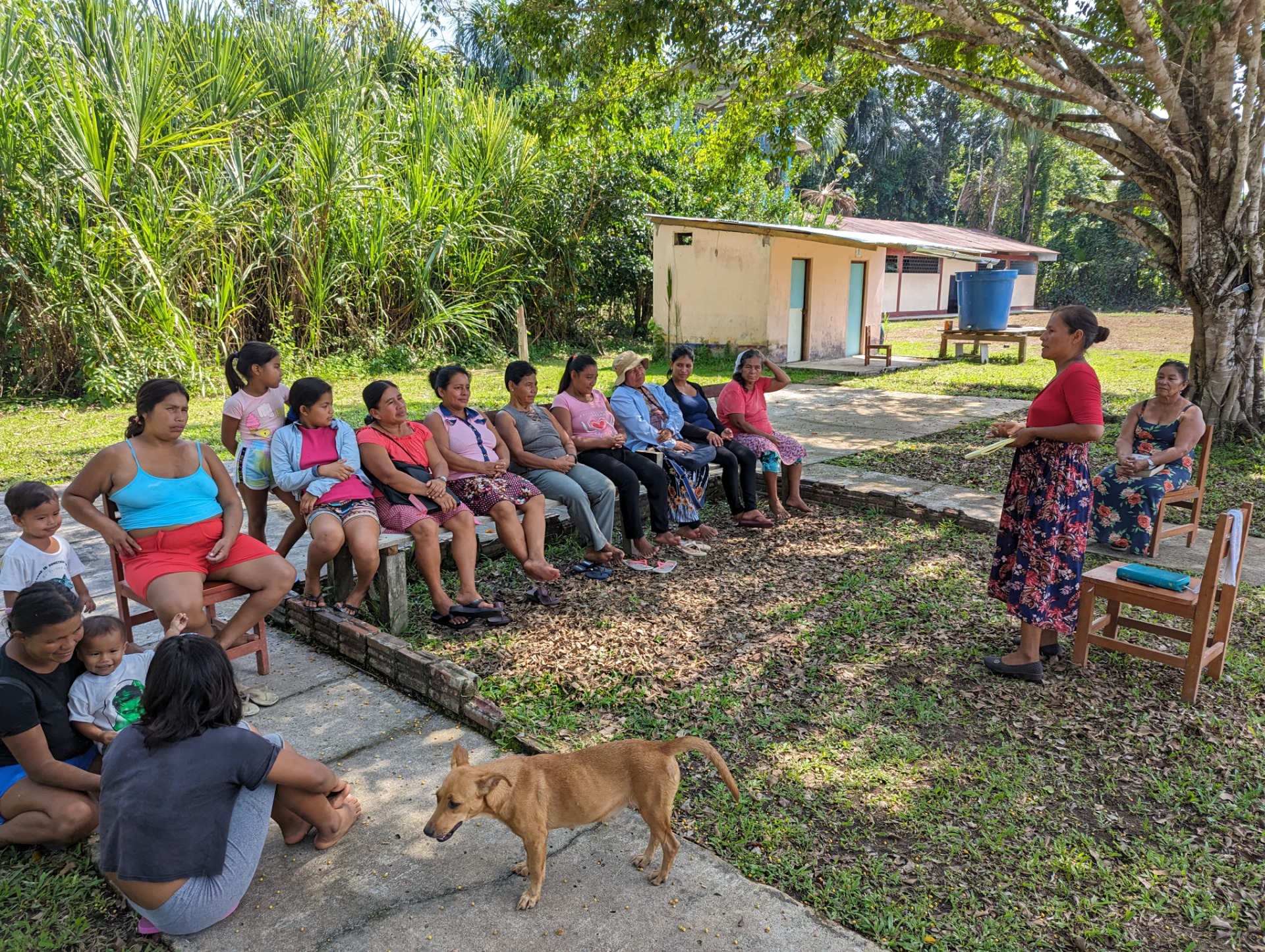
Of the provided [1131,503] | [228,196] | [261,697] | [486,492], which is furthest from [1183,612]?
[228,196]

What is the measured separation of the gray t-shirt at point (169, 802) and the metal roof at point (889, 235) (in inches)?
541

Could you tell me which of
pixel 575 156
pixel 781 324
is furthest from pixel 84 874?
pixel 575 156

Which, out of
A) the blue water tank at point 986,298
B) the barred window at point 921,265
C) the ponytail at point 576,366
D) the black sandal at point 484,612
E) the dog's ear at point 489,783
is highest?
the barred window at point 921,265

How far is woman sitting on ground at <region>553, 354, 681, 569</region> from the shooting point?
5719 millimetres

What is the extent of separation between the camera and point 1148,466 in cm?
586

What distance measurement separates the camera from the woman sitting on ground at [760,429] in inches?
264

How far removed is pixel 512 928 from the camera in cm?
251

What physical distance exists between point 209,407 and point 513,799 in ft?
33.2

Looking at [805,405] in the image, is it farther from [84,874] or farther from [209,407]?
[84,874]

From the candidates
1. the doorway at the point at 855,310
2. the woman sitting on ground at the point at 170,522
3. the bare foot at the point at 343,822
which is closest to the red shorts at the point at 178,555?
the woman sitting on ground at the point at 170,522

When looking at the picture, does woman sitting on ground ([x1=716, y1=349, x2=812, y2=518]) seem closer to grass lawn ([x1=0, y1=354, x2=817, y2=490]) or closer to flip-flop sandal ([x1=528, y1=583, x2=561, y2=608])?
flip-flop sandal ([x1=528, y1=583, x2=561, y2=608])

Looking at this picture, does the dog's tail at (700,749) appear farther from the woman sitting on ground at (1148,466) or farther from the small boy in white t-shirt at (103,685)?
the woman sitting on ground at (1148,466)

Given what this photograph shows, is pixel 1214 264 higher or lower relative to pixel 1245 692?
higher

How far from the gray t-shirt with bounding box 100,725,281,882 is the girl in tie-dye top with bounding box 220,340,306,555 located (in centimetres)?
261
